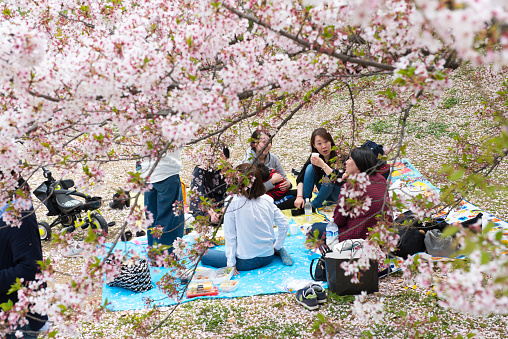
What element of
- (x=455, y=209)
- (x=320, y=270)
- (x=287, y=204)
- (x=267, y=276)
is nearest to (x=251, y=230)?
(x=267, y=276)

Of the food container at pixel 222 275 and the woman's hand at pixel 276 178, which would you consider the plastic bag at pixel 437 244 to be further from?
the woman's hand at pixel 276 178

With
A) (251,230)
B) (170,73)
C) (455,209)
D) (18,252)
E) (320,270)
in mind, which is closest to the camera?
(170,73)

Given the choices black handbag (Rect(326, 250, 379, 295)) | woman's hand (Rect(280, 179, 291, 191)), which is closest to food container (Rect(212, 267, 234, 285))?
black handbag (Rect(326, 250, 379, 295))

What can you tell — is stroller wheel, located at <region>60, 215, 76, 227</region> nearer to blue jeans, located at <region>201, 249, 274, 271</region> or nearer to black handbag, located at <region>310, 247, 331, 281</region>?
blue jeans, located at <region>201, 249, 274, 271</region>

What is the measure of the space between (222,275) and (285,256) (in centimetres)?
80

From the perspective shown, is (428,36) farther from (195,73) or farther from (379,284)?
(379,284)

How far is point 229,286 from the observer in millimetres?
4516

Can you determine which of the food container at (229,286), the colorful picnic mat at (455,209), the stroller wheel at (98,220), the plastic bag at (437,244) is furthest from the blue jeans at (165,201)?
the plastic bag at (437,244)

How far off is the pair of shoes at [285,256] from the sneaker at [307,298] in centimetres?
73

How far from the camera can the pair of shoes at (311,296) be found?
4.11 metres

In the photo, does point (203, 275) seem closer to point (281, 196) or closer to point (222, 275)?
point (222, 275)

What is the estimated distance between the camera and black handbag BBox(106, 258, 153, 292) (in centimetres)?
457

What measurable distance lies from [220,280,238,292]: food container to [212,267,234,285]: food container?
111 millimetres

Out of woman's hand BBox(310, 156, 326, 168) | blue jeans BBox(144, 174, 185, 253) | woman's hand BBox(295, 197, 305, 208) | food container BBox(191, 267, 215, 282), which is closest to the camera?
food container BBox(191, 267, 215, 282)
